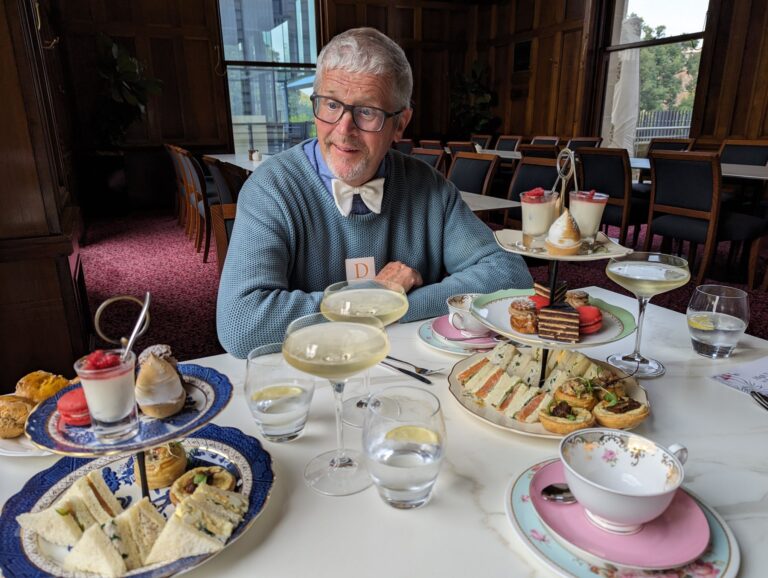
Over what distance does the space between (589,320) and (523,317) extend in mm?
108

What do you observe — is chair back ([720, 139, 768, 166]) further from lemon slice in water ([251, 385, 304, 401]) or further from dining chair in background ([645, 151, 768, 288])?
lemon slice in water ([251, 385, 304, 401])

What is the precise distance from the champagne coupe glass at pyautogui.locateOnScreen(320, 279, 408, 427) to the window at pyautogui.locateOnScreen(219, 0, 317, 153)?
7.99 metres

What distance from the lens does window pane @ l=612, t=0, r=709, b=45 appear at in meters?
6.26

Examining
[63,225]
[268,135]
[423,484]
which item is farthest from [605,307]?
[268,135]

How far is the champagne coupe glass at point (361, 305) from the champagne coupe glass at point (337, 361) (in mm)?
93

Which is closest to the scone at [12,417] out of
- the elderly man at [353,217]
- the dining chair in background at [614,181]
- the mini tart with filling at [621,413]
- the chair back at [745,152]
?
the elderly man at [353,217]

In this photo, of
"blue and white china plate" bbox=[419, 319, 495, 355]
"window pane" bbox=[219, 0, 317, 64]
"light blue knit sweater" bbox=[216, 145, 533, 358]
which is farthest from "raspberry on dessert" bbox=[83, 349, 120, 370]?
"window pane" bbox=[219, 0, 317, 64]

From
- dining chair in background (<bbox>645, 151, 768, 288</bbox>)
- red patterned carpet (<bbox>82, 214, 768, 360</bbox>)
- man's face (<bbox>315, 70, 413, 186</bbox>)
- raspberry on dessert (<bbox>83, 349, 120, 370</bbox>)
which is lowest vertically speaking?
red patterned carpet (<bbox>82, 214, 768, 360</bbox>)

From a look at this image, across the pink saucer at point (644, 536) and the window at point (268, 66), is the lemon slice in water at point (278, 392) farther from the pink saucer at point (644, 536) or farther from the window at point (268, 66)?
the window at point (268, 66)

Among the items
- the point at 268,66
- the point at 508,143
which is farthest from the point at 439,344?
the point at 268,66

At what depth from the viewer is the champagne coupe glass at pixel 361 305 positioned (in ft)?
3.04

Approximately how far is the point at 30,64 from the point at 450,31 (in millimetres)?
8948

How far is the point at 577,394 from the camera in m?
0.86

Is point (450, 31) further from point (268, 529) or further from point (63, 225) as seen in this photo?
point (268, 529)
